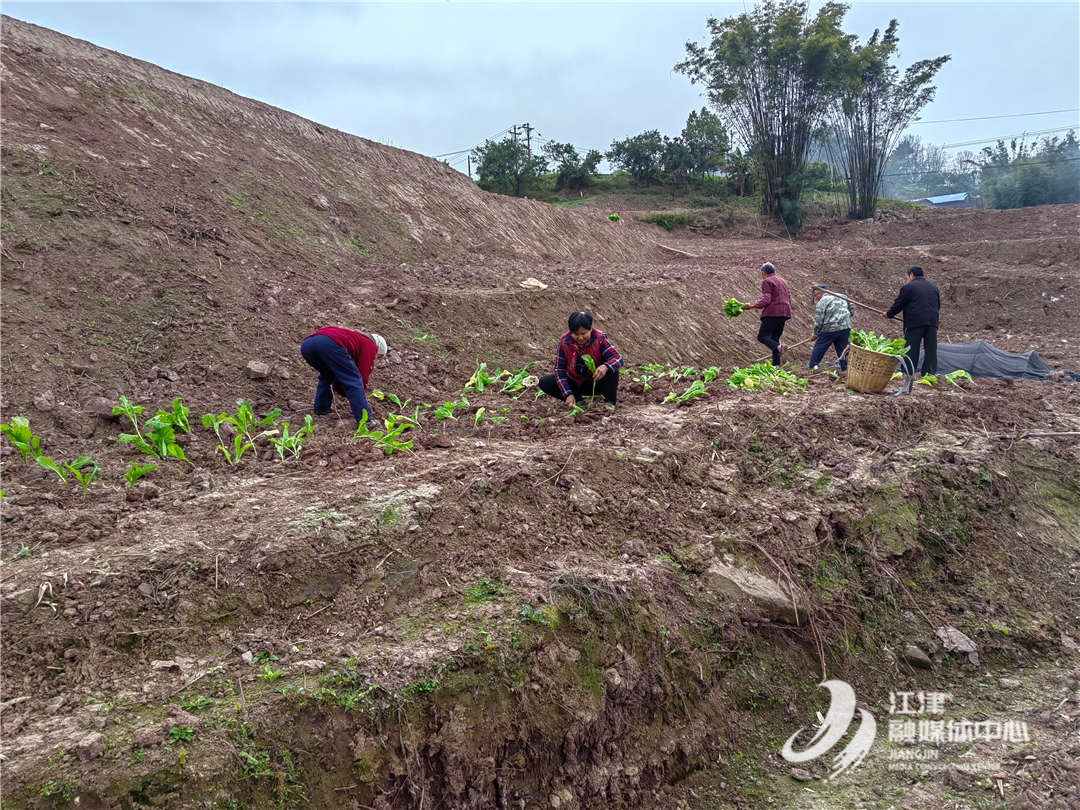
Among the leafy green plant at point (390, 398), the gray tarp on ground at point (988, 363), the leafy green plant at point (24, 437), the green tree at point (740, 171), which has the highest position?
the green tree at point (740, 171)

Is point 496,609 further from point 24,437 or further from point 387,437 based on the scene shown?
point 24,437

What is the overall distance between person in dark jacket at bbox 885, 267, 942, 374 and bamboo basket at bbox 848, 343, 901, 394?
179cm

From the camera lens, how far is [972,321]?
46.1 feet

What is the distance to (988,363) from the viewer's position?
9055 mm

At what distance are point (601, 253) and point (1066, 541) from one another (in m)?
13.5

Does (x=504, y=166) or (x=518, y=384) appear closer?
(x=518, y=384)

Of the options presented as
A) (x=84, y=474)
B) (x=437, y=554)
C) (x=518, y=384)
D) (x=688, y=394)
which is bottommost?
(x=437, y=554)

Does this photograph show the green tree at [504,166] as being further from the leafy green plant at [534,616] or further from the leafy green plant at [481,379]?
the leafy green plant at [534,616]

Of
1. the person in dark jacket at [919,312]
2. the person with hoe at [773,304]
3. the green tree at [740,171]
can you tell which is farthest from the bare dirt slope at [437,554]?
the green tree at [740,171]

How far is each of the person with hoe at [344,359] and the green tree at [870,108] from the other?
72.8 ft

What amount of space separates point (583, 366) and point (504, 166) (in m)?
21.3

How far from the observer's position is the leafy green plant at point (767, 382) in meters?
6.55

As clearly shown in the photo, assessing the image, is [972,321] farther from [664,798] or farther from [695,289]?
[664,798]

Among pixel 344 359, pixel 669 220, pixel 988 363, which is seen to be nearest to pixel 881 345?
pixel 988 363
